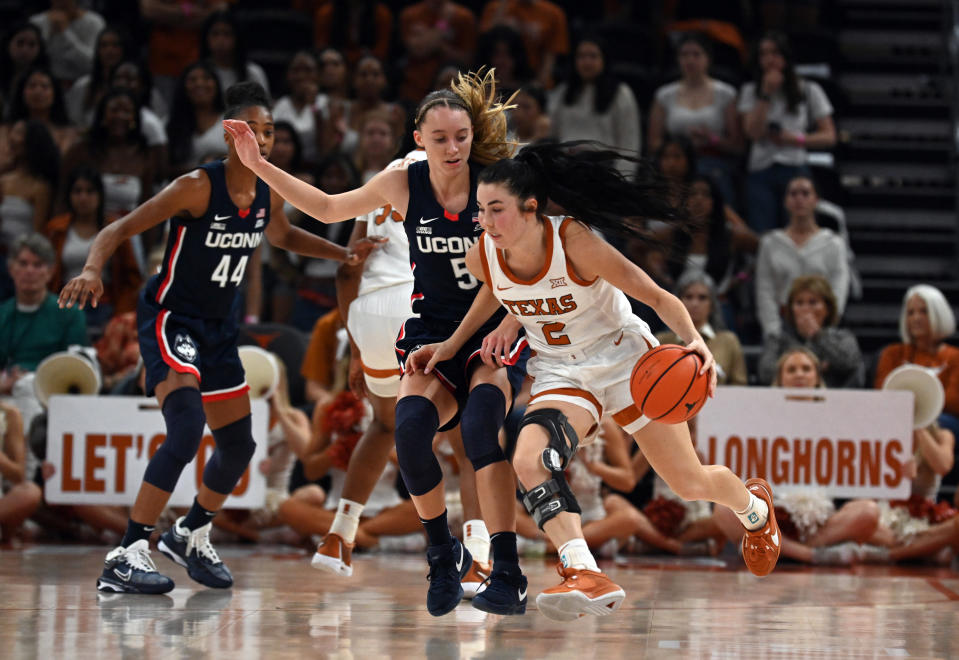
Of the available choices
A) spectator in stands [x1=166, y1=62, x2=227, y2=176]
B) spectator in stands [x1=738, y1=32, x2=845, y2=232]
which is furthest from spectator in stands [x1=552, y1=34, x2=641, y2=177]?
spectator in stands [x1=166, y1=62, x2=227, y2=176]

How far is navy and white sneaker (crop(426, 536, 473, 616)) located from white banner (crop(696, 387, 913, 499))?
2.50 m

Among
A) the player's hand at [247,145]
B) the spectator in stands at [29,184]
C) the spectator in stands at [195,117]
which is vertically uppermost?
the spectator in stands at [195,117]

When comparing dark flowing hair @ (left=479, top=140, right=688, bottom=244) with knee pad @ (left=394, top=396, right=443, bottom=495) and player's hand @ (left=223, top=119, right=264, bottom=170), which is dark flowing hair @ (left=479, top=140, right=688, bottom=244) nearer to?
knee pad @ (left=394, top=396, right=443, bottom=495)

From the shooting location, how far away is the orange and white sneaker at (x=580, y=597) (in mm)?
3639

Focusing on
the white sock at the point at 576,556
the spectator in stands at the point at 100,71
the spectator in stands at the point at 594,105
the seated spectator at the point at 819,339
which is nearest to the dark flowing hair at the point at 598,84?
the spectator in stands at the point at 594,105

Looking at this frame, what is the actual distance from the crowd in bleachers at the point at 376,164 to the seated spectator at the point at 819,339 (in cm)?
2

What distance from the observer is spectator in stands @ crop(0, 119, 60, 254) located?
809 centimetres

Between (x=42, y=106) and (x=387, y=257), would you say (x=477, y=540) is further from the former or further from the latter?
(x=42, y=106)

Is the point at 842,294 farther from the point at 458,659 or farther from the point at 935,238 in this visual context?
the point at 458,659

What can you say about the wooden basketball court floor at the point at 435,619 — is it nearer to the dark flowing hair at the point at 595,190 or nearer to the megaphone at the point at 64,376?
the megaphone at the point at 64,376

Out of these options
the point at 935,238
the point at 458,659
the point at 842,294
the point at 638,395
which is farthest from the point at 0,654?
the point at 935,238

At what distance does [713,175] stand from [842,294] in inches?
51.3

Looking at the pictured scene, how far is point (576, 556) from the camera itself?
377 centimetres

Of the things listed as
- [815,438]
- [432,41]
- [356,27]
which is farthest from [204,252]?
[356,27]
